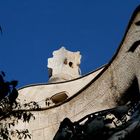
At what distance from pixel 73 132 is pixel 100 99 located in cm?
564

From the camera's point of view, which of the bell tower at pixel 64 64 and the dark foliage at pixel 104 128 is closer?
the dark foliage at pixel 104 128

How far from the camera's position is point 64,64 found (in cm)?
2569

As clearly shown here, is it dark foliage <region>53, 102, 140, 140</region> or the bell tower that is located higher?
the bell tower

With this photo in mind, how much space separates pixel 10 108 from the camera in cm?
720

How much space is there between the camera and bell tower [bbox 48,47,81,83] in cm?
2514

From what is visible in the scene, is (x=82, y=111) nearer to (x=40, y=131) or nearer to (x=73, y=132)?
(x=40, y=131)

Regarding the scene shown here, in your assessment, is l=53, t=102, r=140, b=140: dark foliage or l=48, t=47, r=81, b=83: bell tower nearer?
l=53, t=102, r=140, b=140: dark foliage

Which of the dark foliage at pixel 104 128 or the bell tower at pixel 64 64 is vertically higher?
the bell tower at pixel 64 64

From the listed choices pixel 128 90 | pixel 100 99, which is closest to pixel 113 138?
pixel 128 90

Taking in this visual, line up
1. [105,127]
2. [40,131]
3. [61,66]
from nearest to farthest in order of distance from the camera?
[105,127]
[40,131]
[61,66]

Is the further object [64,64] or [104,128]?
[64,64]

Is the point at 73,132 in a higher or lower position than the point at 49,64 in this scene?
lower

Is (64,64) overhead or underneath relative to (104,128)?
overhead

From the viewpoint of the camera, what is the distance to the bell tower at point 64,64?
2514 cm
